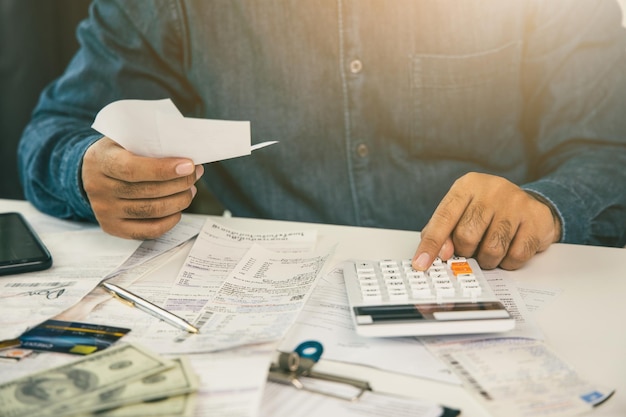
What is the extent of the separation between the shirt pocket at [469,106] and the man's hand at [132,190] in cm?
46

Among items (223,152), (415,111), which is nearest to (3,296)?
(223,152)

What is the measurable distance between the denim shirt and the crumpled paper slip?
316 mm

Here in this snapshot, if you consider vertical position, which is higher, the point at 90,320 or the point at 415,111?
the point at 415,111

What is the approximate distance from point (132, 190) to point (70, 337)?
Answer: 25 cm

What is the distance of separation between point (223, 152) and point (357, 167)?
0.45 metres

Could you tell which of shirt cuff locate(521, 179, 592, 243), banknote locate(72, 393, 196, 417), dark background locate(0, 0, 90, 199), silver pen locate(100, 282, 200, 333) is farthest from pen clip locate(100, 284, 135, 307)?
dark background locate(0, 0, 90, 199)

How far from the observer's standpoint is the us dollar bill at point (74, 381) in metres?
0.44

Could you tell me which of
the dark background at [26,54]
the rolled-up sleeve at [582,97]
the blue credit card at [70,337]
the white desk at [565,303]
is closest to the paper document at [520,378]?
the white desk at [565,303]

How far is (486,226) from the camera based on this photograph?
723mm

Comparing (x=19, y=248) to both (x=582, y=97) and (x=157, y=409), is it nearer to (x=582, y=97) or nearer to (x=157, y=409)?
(x=157, y=409)

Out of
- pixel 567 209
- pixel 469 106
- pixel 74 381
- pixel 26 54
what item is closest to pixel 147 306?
pixel 74 381

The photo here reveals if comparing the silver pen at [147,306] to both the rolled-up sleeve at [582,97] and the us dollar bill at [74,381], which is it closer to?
the us dollar bill at [74,381]

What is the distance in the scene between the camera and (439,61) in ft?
3.48

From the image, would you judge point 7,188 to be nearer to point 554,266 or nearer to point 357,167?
point 357,167
